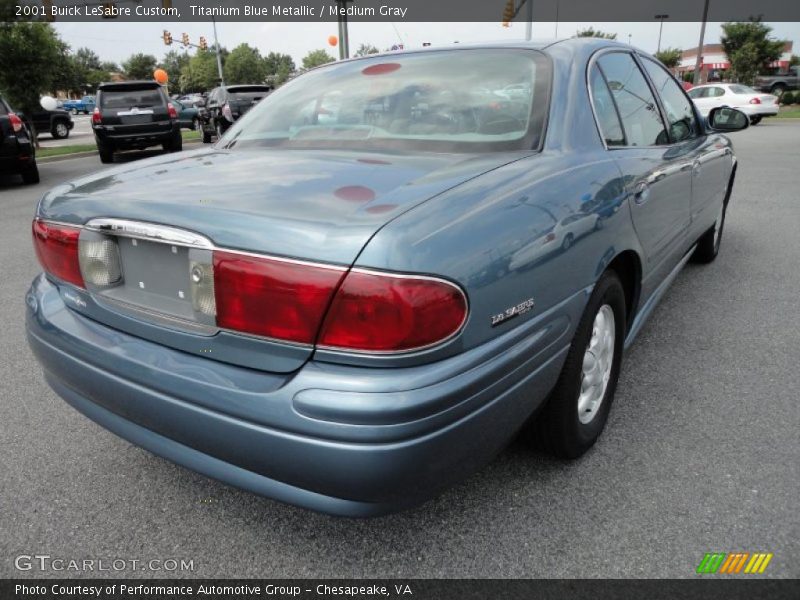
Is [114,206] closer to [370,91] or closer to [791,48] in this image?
[370,91]

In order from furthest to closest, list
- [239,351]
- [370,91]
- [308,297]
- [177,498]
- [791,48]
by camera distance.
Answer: [791,48], [370,91], [177,498], [239,351], [308,297]

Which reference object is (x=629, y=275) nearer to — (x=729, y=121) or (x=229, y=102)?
(x=729, y=121)

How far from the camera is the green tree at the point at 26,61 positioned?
14.2 meters

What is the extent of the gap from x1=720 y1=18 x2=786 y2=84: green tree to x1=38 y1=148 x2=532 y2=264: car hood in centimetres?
4475

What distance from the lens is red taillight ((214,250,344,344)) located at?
142 centimetres

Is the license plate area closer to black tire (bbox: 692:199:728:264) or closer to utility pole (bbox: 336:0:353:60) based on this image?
black tire (bbox: 692:199:728:264)

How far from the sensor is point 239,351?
1561mm

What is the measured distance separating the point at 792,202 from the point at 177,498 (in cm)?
779

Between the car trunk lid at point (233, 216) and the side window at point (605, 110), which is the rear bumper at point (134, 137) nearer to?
the car trunk lid at point (233, 216)

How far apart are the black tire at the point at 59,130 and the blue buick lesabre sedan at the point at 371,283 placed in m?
25.8

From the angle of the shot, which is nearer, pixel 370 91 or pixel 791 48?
pixel 370 91

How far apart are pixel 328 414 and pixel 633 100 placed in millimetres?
2168
